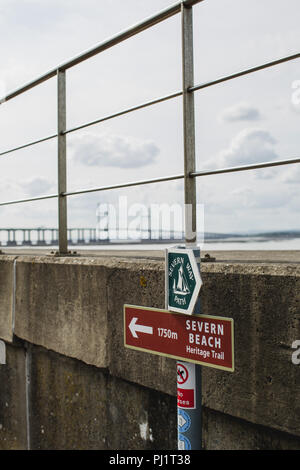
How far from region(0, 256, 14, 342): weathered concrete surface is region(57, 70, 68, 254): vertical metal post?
475 mm

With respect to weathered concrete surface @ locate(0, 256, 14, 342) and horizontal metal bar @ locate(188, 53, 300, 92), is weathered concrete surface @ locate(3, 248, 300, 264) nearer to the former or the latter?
weathered concrete surface @ locate(0, 256, 14, 342)

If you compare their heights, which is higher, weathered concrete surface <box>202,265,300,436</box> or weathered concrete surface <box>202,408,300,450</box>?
weathered concrete surface <box>202,265,300,436</box>

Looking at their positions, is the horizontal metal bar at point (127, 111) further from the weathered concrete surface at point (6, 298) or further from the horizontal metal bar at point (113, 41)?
the weathered concrete surface at point (6, 298)

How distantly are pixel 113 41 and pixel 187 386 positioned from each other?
2.10 meters

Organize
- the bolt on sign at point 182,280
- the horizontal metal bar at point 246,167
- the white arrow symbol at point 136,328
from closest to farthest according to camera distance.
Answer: the bolt on sign at point 182,280 < the horizontal metal bar at point 246,167 < the white arrow symbol at point 136,328

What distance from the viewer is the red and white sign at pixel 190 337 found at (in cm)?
184

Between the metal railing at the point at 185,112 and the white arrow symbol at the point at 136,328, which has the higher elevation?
the metal railing at the point at 185,112

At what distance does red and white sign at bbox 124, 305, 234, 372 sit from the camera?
6.05 ft

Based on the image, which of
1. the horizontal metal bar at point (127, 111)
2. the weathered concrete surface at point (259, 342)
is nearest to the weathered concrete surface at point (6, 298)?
the horizontal metal bar at point (127, 111)

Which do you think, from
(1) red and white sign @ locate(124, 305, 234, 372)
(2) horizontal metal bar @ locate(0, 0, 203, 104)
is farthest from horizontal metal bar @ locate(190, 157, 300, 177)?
(2) horizontal metal bar @ locate(0, 0, 203, 104)

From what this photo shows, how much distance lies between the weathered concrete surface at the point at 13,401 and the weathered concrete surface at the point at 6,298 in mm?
120

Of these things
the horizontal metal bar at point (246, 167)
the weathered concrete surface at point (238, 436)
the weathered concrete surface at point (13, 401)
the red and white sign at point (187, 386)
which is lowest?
the weathered concrete surface at point (13, 401)

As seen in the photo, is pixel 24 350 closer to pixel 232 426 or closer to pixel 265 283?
pixel 232 426
